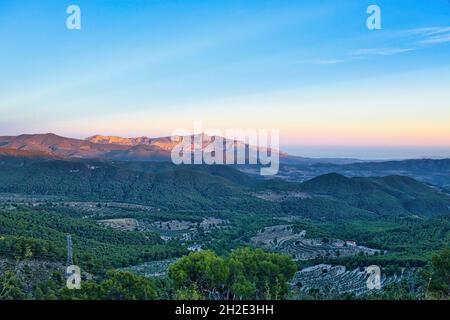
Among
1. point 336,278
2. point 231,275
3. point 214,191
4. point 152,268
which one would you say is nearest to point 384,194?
point 214,191

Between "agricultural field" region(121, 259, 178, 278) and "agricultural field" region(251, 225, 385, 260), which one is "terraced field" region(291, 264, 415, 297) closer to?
"agricultural field" region(251, 225, 385, 260)

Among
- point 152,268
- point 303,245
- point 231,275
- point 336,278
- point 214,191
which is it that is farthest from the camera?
point 214,191

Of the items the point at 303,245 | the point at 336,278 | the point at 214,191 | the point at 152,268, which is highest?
the point at 336,278

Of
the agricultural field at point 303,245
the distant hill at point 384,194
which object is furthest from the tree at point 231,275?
the distant hill at point 384,194

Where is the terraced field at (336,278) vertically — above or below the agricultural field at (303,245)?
above

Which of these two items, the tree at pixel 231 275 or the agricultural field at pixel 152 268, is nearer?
the tree at pixel 231 275

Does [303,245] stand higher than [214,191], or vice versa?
[214,191]

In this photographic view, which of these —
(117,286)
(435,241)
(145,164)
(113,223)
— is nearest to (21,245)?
(117,286)

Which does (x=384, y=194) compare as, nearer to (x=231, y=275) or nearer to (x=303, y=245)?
(x=303, y=245)

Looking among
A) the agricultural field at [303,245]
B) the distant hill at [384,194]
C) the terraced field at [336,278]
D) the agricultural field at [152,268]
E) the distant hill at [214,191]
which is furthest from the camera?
the distant hill at [384,194]

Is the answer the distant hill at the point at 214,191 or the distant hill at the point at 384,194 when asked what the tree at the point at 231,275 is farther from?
the distant hill at the point at 384,194
